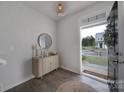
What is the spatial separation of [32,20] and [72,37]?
1.79 meters

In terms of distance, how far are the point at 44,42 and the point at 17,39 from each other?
115 cm

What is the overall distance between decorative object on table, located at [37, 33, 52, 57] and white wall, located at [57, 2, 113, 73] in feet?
2.13

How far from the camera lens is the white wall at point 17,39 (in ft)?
7.24

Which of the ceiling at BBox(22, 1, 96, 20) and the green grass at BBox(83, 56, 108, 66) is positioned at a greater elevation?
the ceiling at BBox(22, 1, 96, 20)

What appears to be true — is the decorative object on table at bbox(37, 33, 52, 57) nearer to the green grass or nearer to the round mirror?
the round mirror

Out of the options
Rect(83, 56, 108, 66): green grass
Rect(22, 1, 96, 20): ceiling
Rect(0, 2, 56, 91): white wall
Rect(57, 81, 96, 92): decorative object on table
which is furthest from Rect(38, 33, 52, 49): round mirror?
Rect(57, 81, 96, 92): decorative object on table

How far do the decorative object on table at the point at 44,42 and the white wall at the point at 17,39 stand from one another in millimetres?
216

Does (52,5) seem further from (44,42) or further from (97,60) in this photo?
(97,60)

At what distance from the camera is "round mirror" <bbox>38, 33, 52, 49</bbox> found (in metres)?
3.27

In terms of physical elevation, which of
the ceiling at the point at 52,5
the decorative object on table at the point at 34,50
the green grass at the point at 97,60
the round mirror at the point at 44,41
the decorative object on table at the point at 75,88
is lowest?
the decorative object on table at the point at 75,88

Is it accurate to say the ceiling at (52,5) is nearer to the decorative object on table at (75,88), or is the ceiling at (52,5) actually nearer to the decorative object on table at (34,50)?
the decorative object on table at (34,50)

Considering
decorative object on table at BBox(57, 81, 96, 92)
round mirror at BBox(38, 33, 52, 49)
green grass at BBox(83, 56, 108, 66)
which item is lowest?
decorative object on table at BBox(57, 81, 96, 92)

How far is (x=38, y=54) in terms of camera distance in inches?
127

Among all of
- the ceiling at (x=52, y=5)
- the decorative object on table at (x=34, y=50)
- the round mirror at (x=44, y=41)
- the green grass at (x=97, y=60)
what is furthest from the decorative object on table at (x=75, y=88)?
the ceiling at (x=52, y=5)
